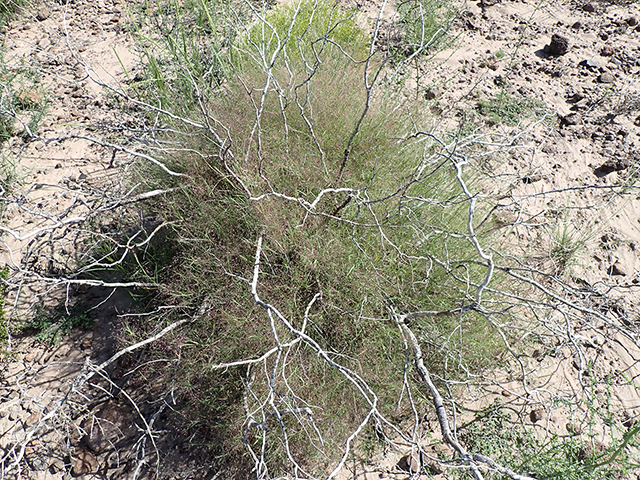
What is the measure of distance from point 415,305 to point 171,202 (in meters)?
1.42

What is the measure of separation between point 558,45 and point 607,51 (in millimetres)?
488

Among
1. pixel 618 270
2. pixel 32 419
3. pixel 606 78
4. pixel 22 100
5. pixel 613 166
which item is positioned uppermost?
pixel 606 78

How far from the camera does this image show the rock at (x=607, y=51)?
13.8 ft

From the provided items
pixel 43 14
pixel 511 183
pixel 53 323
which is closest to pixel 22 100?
pixel 43 14

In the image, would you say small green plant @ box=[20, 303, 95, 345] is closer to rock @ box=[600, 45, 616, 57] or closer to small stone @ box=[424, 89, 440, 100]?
small stone @ box=[424, 89, 440, 100]

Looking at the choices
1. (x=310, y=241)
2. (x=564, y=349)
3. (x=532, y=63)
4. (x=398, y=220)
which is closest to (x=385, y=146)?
(x=398, y=220)

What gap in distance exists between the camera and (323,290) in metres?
2.18

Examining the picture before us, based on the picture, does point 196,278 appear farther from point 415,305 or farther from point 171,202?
point 415,305

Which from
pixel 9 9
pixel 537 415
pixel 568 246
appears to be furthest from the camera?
pixel 9 9

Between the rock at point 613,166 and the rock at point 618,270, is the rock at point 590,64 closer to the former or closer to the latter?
the rock at point 613,166

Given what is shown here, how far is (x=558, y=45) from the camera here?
13.7 feet

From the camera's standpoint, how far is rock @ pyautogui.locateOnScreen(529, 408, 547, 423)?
93.2 inches

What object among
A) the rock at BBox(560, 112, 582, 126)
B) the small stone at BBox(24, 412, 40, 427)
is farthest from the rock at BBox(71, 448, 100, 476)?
the rock at BBox(560, 112, 582, 126)

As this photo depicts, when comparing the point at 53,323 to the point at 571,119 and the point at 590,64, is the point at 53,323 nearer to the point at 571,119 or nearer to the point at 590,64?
the point at 571,119
